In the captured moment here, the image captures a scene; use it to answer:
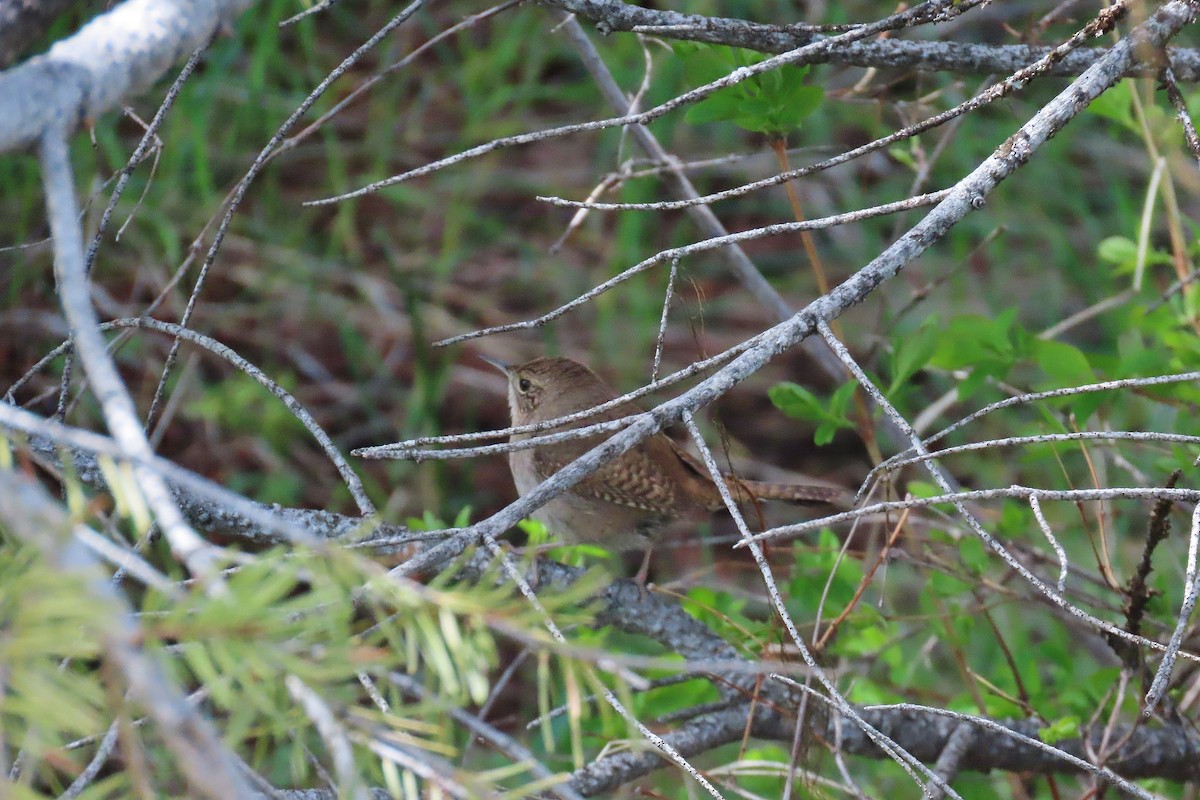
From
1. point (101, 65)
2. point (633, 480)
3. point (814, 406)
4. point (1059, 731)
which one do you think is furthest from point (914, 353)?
point (101, 65)

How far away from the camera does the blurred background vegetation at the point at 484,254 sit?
4602mm

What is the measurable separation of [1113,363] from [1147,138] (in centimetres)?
58

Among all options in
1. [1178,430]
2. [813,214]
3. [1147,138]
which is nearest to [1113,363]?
[1178,430]

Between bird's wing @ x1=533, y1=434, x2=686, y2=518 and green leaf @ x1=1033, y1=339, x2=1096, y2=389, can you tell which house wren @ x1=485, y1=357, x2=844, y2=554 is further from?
green leaf @ x1=1033, y1=339, x2=1096, y2=389

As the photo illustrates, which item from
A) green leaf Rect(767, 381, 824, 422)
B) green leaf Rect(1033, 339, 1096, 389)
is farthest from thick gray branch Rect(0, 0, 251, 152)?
green leaf Rect(1033, 339, 1096, 389)

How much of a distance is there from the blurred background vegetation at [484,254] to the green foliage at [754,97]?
76.0 inches

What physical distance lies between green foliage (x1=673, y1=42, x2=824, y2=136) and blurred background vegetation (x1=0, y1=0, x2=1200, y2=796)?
6.34 feet

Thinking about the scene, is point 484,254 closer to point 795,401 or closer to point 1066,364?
point 795,401

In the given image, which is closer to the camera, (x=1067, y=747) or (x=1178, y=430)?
(x=1067, y=747)

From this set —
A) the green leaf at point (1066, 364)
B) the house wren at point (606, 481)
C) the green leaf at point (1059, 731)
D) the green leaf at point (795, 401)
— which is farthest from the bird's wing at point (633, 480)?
the green leaf at point (1059, 731)

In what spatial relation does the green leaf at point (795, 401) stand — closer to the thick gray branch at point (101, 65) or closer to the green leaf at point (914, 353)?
the green leaf at point (914, 353)

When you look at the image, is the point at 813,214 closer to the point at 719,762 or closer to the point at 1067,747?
the point at 719,762

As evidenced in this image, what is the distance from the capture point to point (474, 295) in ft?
17.6

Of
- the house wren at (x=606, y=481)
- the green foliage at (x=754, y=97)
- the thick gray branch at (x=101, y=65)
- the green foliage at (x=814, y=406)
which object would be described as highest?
the thick gray branch at (x=101, y=65)
